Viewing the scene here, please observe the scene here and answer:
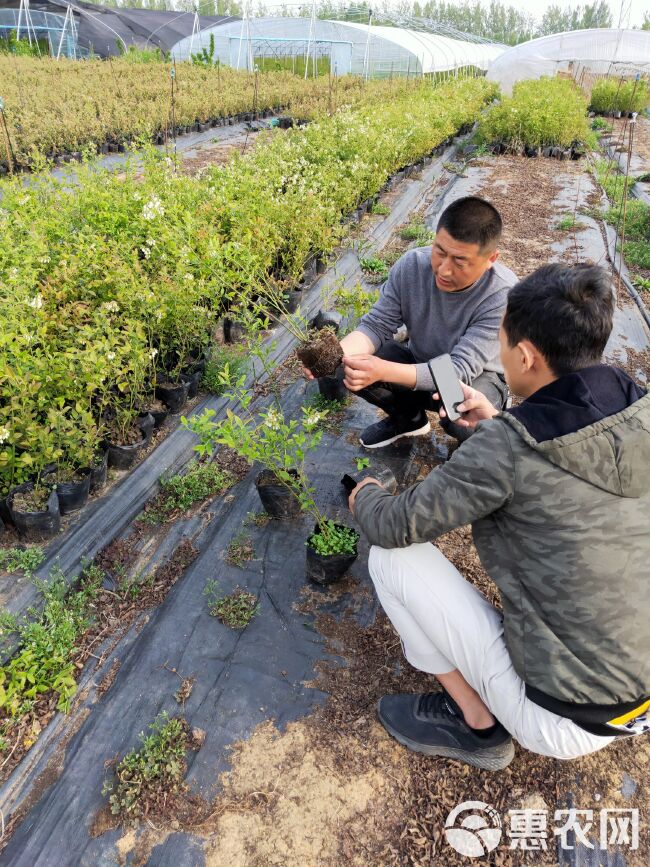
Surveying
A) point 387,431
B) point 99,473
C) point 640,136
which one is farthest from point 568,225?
point 640,136

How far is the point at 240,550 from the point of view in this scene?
8.49ft

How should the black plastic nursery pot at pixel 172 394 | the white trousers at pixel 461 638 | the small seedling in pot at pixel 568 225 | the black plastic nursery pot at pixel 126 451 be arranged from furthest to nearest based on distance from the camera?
the small seedling in pot at pixel 568 225 → the black plastic nursery pot at pixel 172 394 → the black plastic nursery pot at pixel 126 451 → the white trousers at pixel 461 638

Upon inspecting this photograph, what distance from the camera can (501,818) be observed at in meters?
1.73

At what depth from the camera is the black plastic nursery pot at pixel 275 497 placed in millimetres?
2672

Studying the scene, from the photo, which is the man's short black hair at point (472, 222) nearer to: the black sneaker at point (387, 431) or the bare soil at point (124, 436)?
the black sneaker at point (387, 431)

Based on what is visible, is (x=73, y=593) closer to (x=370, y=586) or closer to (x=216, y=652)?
(x=216, y=652)

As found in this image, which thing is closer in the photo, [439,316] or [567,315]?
[567,315]

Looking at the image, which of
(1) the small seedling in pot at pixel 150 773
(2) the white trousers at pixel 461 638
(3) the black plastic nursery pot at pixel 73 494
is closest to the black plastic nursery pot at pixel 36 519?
(3) the black plastic nursery pot at pixel 73 494

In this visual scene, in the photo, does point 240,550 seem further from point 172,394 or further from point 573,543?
point 573,543

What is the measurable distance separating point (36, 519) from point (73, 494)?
20cm

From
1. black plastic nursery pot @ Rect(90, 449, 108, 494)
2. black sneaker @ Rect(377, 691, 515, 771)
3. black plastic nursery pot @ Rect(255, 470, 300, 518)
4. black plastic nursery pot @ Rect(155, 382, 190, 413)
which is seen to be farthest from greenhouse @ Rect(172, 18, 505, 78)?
black sneaker @ Rect(377, 691, 515, 771)

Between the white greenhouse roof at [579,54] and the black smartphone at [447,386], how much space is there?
21.2 meters

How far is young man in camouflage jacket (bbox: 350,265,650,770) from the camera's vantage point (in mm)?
1353

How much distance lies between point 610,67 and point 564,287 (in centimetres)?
2274
